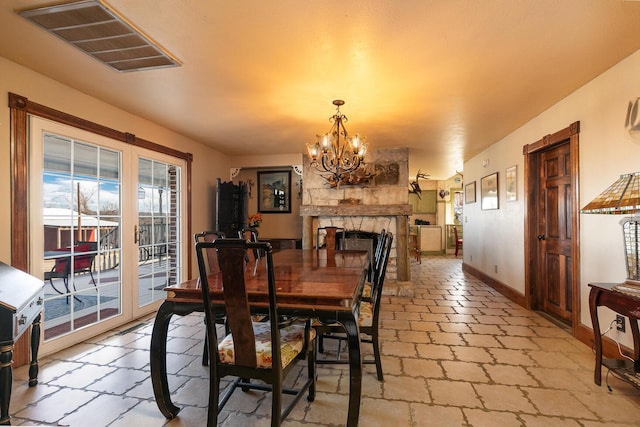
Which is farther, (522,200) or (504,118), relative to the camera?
(522,200)

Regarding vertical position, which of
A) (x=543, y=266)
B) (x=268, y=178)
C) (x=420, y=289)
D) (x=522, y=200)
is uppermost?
(x=268, y=178)

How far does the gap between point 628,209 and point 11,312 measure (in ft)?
11.1

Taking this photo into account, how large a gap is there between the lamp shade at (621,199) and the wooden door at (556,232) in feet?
3.67

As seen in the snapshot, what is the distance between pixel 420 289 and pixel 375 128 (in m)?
2.67

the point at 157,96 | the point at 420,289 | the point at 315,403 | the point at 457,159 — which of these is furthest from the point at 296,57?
the point at 457,159

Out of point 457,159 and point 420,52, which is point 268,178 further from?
point 420,52

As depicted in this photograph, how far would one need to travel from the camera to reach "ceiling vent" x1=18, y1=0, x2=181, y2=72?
5.65 feet

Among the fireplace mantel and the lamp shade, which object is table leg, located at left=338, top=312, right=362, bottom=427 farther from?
the fireplace mantel

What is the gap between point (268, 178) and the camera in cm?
654

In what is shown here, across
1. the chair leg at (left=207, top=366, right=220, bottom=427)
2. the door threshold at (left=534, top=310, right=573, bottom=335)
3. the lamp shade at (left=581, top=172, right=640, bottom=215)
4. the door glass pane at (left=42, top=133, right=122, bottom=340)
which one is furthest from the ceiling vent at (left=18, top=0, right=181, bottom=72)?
the door threshold at (left=534, top=310, right=573, bottom=335)

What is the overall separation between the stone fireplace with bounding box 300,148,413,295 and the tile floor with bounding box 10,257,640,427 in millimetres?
1964

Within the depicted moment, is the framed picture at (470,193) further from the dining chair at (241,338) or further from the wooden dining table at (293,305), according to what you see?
the dining chair at (241,338)

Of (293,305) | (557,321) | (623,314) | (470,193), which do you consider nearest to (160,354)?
(293,305)

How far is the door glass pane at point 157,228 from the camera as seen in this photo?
362cm
